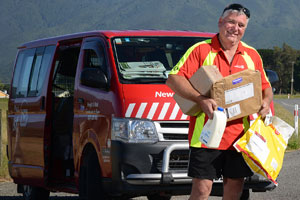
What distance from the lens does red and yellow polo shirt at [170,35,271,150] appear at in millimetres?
5246

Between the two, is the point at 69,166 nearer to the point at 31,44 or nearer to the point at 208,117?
the point at 31,44

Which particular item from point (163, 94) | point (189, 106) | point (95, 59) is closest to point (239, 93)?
point (189, 106)

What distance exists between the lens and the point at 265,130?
5344 millimetres

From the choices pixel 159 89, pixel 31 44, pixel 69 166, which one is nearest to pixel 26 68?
pixel 31 44

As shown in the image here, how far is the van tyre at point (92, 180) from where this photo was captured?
296 inches

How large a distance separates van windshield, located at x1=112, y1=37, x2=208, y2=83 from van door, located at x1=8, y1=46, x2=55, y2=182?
4.69 ft

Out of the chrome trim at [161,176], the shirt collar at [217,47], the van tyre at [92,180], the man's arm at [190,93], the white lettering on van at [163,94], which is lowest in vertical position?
the van tyre at [92,180]

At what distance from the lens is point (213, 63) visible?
5.34 m

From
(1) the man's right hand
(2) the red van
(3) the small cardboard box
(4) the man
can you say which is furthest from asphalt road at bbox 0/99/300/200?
(1) the man's right hand

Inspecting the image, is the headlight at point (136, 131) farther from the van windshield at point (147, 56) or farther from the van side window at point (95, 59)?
the van side window at point (95, 59)

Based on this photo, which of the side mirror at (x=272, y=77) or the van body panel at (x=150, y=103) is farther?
the side mirror at (x=272, y=77)

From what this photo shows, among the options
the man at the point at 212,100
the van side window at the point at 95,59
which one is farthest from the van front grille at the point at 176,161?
the man at the point at 212,100

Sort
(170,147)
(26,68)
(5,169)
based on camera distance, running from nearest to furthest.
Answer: (170,147) < (26,68) < (5,169)

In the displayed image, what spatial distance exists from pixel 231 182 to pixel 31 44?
525 centimetres
